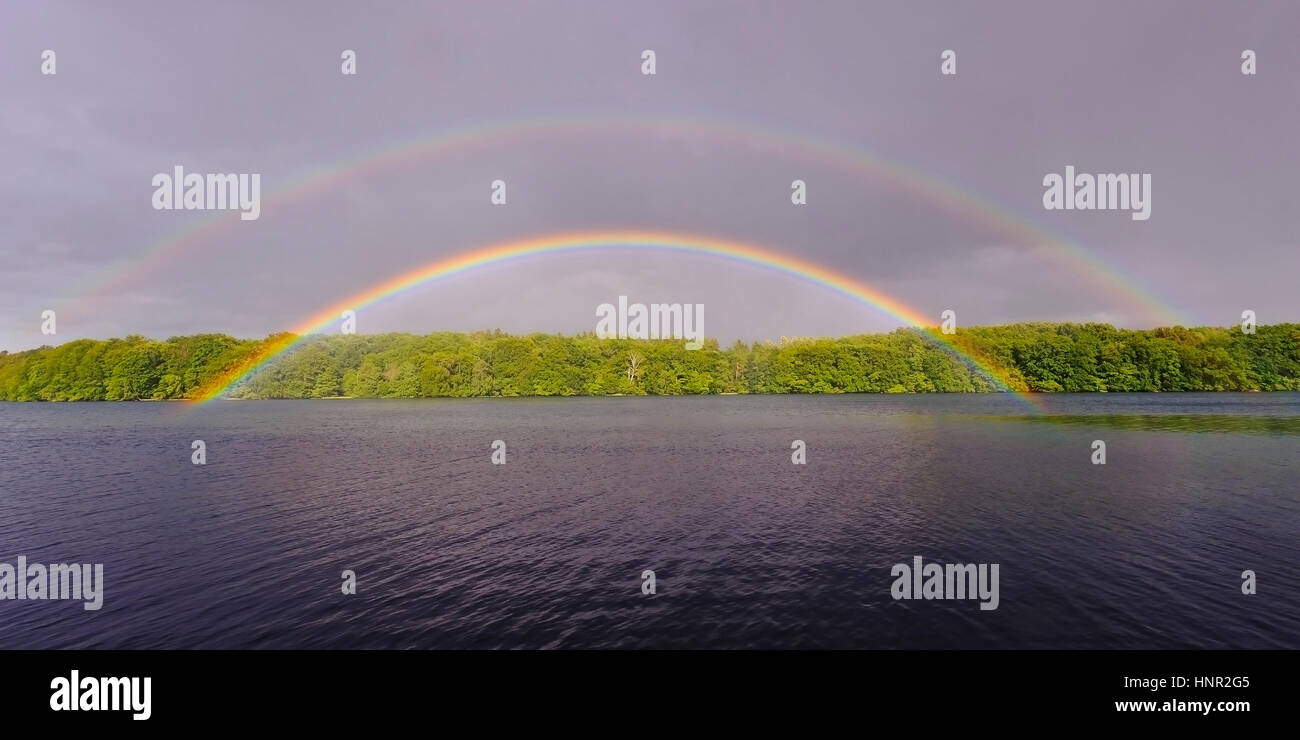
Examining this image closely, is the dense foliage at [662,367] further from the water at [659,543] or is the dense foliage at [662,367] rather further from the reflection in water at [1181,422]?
the water at [659,543]

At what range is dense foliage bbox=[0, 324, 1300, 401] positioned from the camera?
16050 cm

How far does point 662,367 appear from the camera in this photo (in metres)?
196

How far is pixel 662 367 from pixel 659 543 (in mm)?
170350

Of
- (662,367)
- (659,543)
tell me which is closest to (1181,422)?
(659,543)

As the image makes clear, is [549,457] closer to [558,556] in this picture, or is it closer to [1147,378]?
[558,556]

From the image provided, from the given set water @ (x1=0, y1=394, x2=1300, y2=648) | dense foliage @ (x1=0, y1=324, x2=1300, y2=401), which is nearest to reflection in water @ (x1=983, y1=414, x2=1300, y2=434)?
water @ (x1=0, y1=394, x2=1300, y2=648)

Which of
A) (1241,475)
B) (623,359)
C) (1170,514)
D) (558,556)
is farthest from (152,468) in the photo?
(623,359)

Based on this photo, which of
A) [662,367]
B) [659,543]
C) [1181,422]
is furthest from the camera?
[662,367]

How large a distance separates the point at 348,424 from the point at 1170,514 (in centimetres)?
10070

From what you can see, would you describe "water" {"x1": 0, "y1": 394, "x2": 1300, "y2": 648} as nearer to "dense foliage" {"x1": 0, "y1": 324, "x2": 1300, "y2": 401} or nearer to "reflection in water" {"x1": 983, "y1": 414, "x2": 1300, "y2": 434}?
"reflection in water" {"x1": 983, "y1": 414, "x2": 1300, "y2": 434}

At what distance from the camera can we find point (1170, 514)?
29766mm

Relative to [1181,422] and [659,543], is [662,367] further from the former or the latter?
[659,543]

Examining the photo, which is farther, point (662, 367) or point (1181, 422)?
point (662, 367)

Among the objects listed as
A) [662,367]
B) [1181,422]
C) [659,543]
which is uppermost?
[662,367]
